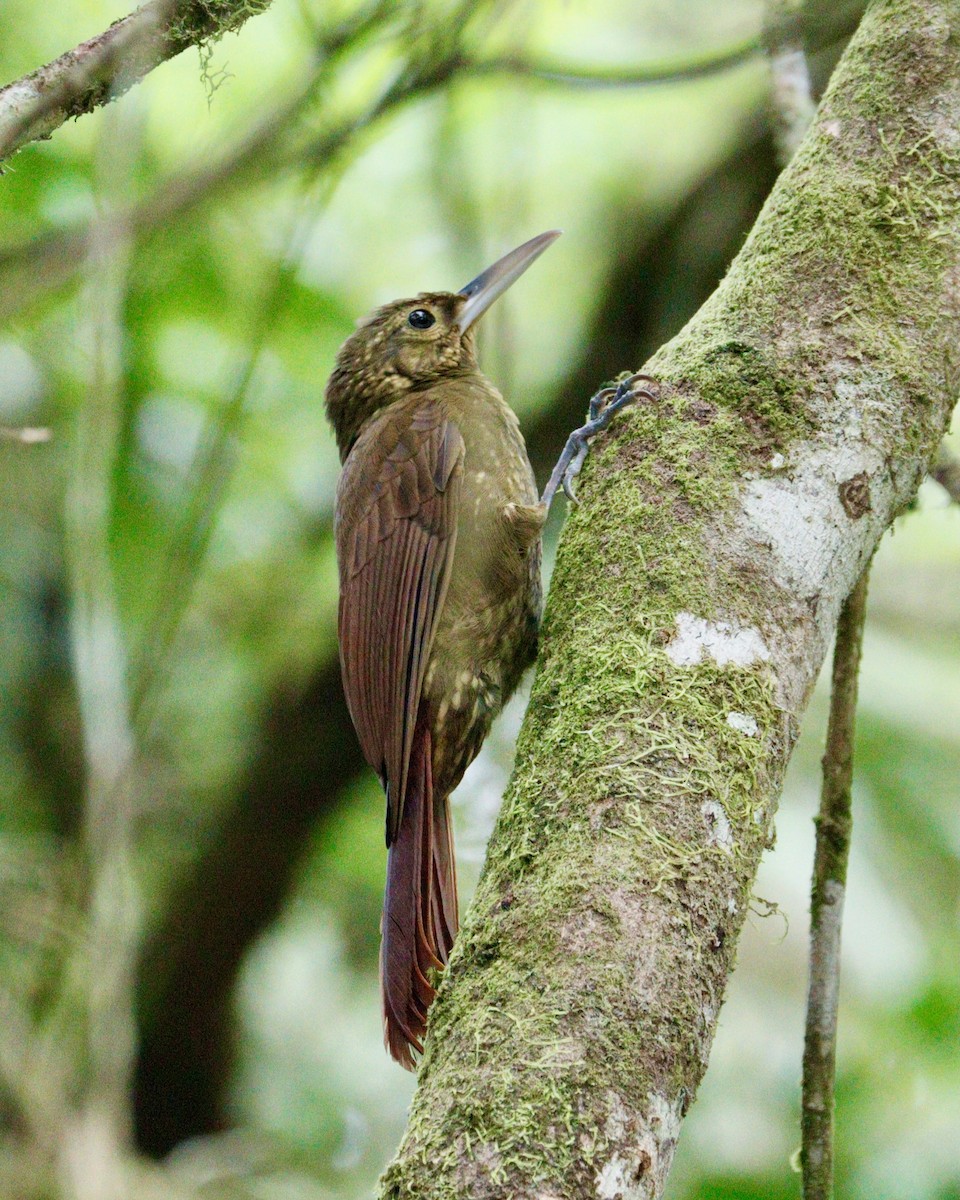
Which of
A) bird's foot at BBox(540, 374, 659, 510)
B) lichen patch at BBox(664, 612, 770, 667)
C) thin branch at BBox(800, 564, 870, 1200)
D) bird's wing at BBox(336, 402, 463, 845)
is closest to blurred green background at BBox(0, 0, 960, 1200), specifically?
bird's wing at BBox(336, 402, 463, 845)

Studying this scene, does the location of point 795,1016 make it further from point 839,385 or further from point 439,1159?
point 439,1159

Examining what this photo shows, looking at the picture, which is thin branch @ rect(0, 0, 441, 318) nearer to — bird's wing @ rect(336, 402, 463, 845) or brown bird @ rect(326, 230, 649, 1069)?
brown bird @ rect(326, 230, 649, 1069)

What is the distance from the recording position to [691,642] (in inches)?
63.6

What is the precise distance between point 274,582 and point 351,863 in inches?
41.5

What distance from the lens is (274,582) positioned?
477 centimetres

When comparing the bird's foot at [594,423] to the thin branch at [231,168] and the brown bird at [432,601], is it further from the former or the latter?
the thin branch at [231,168]

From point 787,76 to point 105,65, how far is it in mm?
1835

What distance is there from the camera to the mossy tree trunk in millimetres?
1250

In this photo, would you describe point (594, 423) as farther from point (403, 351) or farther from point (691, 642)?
point (403, 351)

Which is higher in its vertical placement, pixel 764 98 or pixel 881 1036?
pixel 764 98

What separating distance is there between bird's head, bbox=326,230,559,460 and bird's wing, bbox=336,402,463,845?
0.31m

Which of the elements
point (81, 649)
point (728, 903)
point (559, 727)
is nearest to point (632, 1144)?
point (728, 903)

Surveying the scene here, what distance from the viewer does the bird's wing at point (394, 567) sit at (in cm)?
261

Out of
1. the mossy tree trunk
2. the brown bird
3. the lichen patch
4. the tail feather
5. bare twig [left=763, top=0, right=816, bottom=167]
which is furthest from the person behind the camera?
bare twig [left=763, top=0, right=816, bottom=167]
